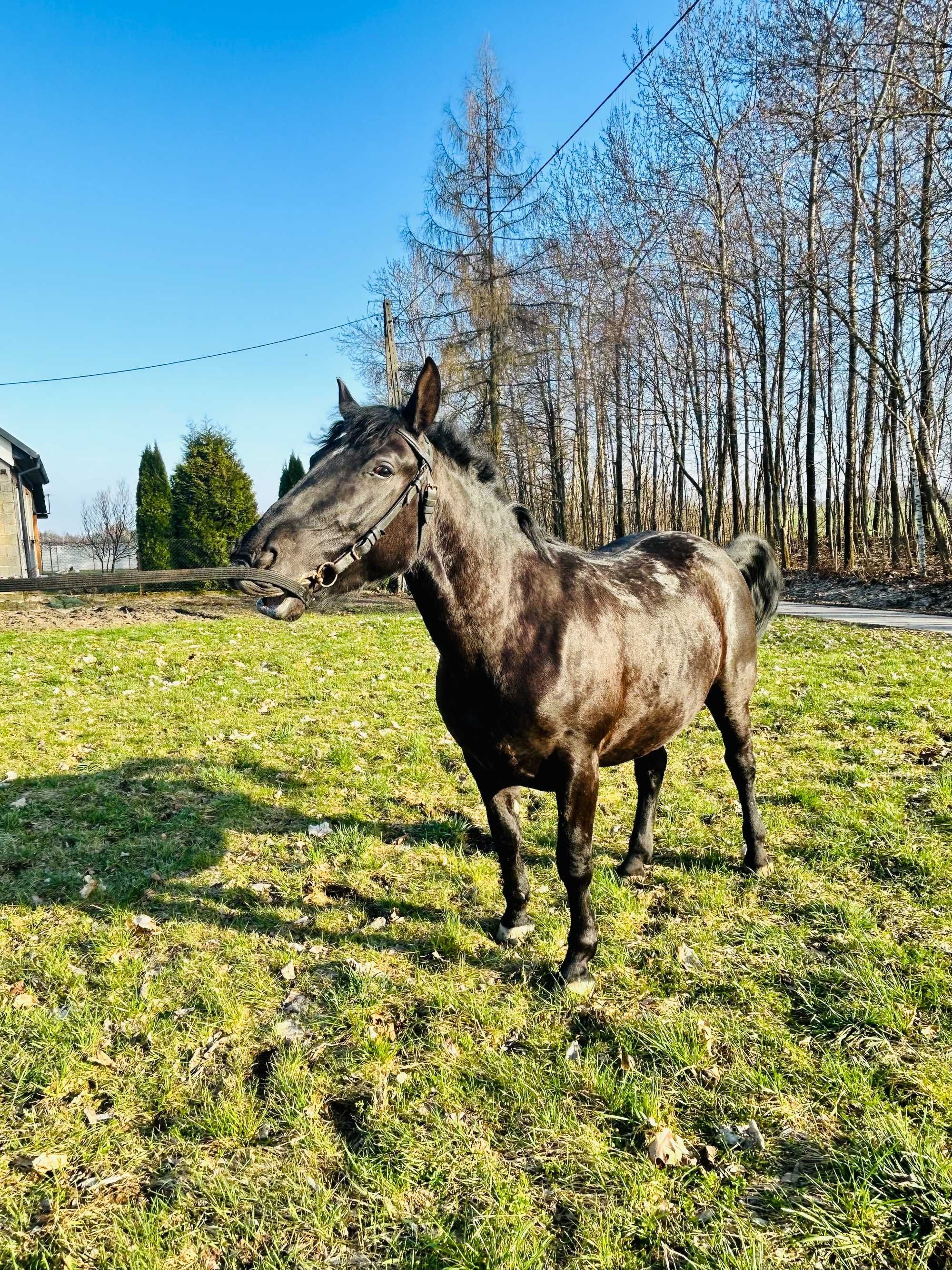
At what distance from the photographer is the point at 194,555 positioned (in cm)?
2130

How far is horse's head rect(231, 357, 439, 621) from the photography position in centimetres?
229

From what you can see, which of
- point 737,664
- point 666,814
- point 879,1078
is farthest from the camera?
point 666,814

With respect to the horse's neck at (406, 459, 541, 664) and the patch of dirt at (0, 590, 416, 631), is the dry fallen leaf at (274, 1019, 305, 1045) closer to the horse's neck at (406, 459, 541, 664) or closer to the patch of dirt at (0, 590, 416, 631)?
the horse's neck at (406, 459, 541, 664)

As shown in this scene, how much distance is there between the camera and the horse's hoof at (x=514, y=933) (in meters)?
3.40

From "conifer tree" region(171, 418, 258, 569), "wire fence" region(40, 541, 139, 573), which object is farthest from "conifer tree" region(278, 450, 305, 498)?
"wire fence" region(40, 541, 139, 573)

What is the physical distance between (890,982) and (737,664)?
1.80 m

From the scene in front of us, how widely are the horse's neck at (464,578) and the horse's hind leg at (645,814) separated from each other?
5.38 feet

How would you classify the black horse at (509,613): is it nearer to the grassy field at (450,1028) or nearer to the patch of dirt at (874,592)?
the grassy field at (450,1028)

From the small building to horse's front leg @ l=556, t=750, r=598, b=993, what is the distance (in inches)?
898

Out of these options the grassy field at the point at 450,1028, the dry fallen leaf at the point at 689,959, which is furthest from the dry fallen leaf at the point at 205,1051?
the dry fallen leaf at the point at 689,959

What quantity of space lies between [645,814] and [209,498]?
Result: 774 inches

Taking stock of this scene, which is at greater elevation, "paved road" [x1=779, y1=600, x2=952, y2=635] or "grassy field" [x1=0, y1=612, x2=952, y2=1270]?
"paved road" [x1=779, y1=600, x2=952, y2=635]

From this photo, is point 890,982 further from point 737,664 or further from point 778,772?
point 778,772

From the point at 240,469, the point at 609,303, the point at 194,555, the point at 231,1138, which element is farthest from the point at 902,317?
the point at 231,1138
